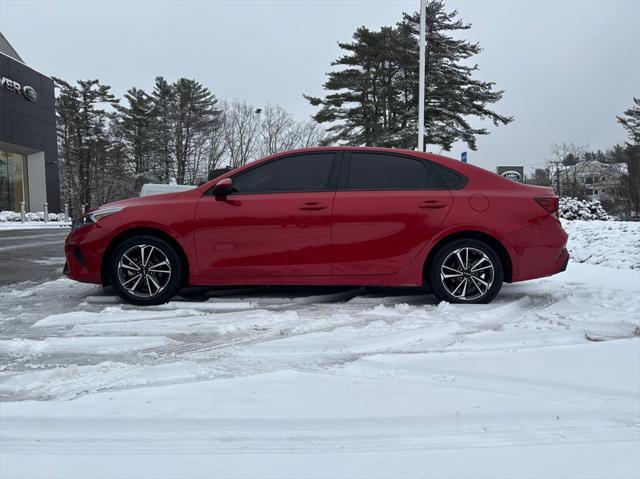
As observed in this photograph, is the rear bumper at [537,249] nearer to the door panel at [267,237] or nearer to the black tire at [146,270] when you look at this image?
the door panel at [267,237]

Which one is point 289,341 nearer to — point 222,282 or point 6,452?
point 222,282

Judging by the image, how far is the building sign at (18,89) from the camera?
96.3 ft

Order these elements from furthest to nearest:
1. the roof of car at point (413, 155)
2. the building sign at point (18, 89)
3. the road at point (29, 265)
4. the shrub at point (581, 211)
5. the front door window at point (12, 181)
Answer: the front door window at point (12, 181) < the building sign at point (18, 89) < the shrub at point (581, 211) < the road at point (29, 265) < the roof of car at point (413, 155)

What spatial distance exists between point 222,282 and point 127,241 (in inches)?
37.7

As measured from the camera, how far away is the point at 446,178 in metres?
4.39

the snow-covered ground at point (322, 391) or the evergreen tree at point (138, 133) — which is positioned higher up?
the evergreen tree at point (138, 133)

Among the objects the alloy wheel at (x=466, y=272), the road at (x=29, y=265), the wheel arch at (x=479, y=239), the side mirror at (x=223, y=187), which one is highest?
the side mirror at (x=223, y=187)

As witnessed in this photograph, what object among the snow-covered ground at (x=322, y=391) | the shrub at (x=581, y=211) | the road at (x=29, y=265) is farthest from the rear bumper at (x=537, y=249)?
the shrub at (x=581, y=211)

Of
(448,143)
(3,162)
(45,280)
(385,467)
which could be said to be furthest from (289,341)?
(3,162)

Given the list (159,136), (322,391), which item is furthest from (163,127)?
(322,391)

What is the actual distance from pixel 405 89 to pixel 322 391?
90.7ft

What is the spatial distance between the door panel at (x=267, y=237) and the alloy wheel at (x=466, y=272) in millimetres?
1108

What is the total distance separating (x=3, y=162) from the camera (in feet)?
102

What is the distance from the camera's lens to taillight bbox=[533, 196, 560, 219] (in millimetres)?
4281
